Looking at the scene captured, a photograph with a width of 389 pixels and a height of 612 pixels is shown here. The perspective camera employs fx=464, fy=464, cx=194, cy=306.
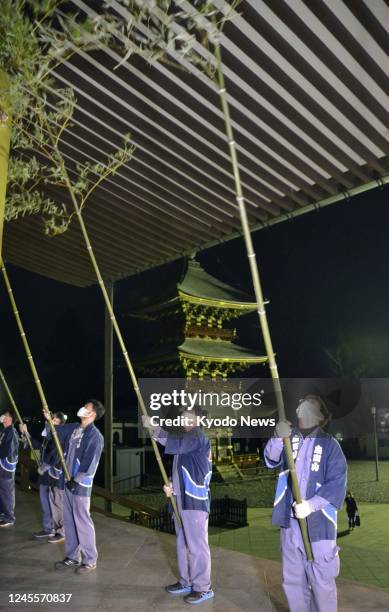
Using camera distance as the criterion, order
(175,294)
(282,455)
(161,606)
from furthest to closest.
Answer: (175,294)
(161,606)
(282,455)

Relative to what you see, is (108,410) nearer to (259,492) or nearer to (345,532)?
(345,532)

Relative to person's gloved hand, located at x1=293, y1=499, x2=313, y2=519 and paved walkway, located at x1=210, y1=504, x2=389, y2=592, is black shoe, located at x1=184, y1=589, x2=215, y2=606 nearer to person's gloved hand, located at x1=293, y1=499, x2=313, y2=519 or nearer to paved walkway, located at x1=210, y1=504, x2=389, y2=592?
person's gloved hand, located at x1=293, y1=499, x2=313, y2=519

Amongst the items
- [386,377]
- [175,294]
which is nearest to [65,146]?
[175,294]

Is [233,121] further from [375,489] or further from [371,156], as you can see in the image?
[375,489]

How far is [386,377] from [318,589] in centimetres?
4200

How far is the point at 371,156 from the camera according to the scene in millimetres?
4586

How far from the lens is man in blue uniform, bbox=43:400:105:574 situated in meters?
4.59

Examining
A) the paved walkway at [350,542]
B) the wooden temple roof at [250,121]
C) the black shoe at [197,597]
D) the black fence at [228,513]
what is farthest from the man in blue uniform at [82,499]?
the black fence at [228,513]

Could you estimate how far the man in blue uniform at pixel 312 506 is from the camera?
290 centimetres

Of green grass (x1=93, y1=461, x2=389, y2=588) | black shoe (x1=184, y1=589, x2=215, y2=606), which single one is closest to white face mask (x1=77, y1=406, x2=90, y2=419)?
black shoe (x1=184, y1=589, x2=215, y2=606)

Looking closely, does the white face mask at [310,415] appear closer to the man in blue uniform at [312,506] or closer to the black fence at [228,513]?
the man in blue uniform at [312,506]

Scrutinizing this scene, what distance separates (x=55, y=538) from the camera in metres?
5.80

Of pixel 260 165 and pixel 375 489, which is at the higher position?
pixel 260 165

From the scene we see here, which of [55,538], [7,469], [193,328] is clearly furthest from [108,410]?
[193,328]
